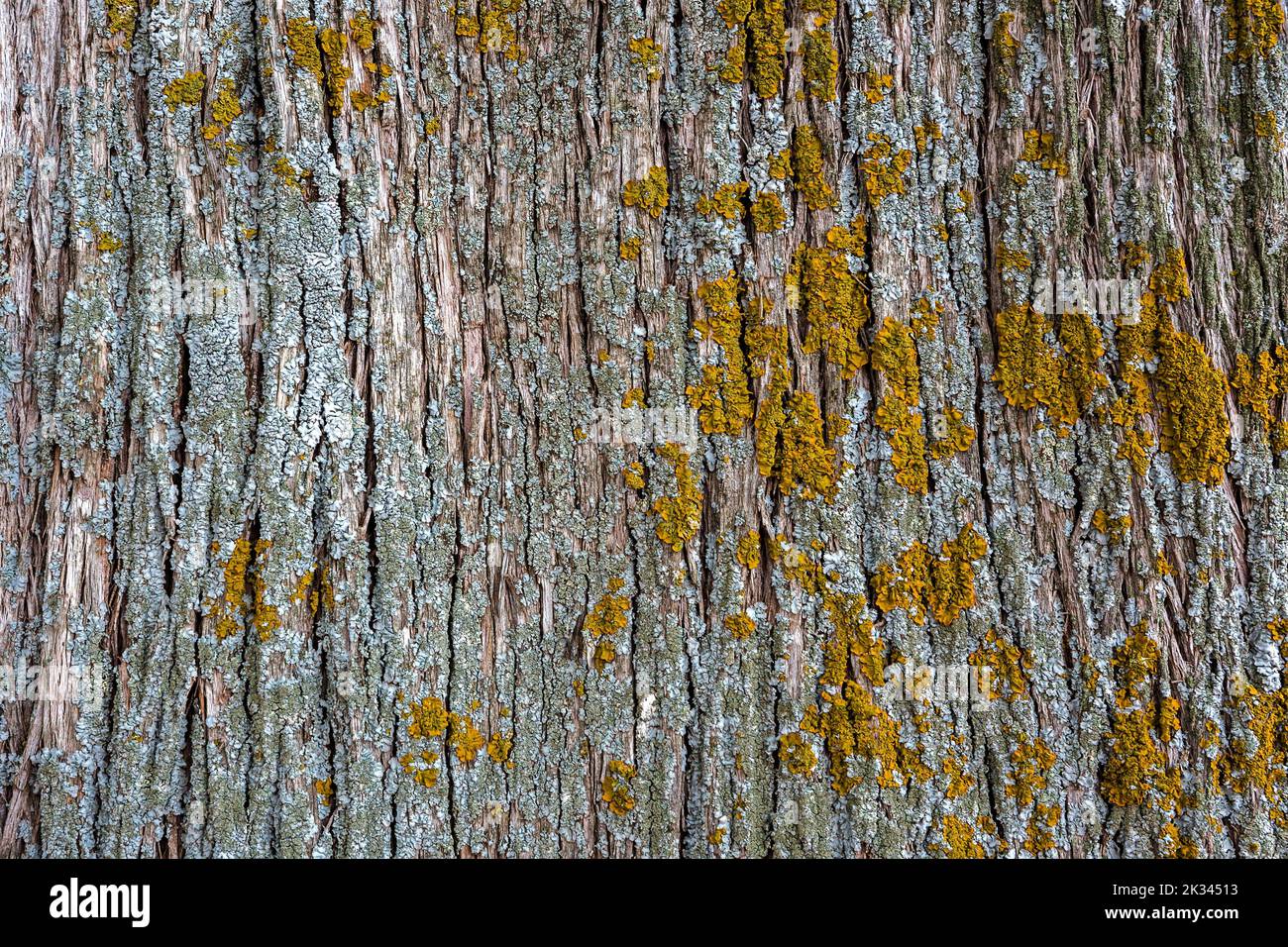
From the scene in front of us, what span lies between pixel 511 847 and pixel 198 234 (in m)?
1.63

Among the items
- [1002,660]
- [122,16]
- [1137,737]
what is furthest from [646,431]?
[122,16]

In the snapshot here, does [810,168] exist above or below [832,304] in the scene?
above

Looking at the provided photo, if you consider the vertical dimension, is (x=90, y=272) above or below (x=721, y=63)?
below

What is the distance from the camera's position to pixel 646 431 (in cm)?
191

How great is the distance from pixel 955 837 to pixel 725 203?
62.6 inches

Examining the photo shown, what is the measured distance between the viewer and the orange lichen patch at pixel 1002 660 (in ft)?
6.20

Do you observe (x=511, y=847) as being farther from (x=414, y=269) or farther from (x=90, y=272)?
(x=90, y=272)

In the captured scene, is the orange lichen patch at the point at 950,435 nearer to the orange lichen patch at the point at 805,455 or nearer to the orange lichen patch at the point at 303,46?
the orange lichen patch at the point at 805,455

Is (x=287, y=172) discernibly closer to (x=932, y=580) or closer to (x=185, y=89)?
(x=185, y=89)

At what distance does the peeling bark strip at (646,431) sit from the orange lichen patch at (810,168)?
1 centimetres

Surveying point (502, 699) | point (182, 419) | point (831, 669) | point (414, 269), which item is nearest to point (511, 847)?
point (502, 699)

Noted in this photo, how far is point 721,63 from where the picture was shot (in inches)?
75.2

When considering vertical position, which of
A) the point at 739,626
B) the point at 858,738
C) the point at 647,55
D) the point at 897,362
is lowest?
the point at 858,738

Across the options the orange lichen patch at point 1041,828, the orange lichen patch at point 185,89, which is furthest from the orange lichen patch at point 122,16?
the orange lichen patch at point 1041,828
